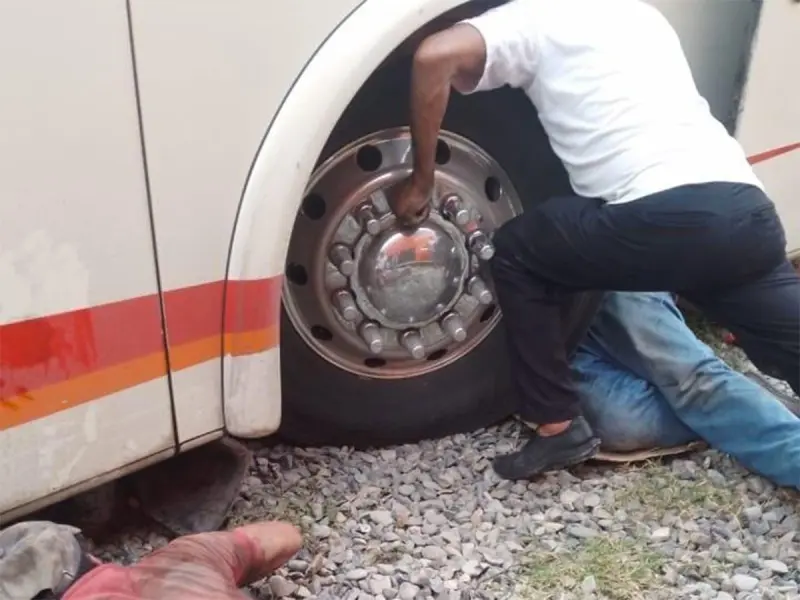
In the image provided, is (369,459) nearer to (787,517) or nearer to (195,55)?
(787,517)

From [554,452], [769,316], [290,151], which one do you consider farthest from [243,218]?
[769,316]

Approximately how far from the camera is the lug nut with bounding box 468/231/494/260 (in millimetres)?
2564

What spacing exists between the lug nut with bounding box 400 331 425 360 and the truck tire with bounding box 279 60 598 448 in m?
0.12

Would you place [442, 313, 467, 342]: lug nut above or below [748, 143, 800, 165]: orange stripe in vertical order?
below

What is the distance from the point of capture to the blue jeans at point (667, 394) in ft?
8.61

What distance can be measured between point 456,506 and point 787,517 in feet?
2.57

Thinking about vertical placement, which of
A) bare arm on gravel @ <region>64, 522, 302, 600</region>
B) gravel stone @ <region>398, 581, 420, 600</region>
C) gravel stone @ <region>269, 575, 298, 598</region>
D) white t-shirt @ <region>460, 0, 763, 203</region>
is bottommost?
gravel stone @ <region>398, 581, 420, 600</region>

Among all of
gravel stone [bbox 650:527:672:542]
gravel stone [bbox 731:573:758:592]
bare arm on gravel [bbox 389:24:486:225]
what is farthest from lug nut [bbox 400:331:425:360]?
gravel stone [bbox 731:573:758:592]

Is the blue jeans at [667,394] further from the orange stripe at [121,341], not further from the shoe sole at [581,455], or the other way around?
the orange stripe at [121,341]

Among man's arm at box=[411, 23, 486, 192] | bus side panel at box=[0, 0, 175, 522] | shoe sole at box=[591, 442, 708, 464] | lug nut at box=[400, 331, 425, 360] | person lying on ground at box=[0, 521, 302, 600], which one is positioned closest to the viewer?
bus side panel at box=[0, 0, 175, 522]

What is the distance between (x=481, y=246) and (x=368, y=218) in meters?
0.31

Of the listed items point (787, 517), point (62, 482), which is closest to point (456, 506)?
point (787, 517)

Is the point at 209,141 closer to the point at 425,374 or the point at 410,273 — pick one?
the point at 410,273

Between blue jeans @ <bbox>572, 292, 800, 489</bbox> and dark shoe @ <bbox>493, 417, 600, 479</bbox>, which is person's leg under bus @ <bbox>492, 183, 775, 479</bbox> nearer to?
dark shoe @ <bbox>493, 417, 600, 479</bbox>
